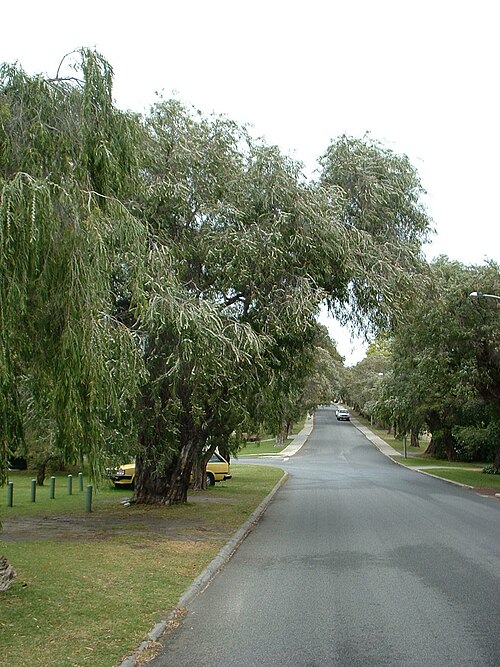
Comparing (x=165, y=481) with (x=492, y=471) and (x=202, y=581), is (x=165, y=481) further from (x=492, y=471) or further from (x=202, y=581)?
(x=492, y=471)

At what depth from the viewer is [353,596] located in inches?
338

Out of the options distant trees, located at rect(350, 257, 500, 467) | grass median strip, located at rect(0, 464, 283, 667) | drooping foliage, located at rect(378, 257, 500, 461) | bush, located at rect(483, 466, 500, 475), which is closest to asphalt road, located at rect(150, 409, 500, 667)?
grass median strip, located at rect(0, 464, 283, 667)

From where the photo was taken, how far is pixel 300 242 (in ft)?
47.0

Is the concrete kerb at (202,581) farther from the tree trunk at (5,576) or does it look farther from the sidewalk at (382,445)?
the sidewalk at (382,445)

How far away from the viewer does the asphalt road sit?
621 centimetres

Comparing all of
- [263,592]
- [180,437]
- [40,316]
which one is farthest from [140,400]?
[40,316]

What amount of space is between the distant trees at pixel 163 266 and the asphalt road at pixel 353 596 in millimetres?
2195

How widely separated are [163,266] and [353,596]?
17.5ft

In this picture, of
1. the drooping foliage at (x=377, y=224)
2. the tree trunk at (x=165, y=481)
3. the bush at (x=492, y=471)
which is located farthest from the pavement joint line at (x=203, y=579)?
the bush at (x=492, y=471)

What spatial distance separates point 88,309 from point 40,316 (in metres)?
0.49

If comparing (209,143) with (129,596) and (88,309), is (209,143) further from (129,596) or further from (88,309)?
(129,596)

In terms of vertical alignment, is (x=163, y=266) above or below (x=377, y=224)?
below

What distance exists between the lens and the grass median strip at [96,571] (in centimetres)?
620

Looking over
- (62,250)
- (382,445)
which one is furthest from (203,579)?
(382,445)
